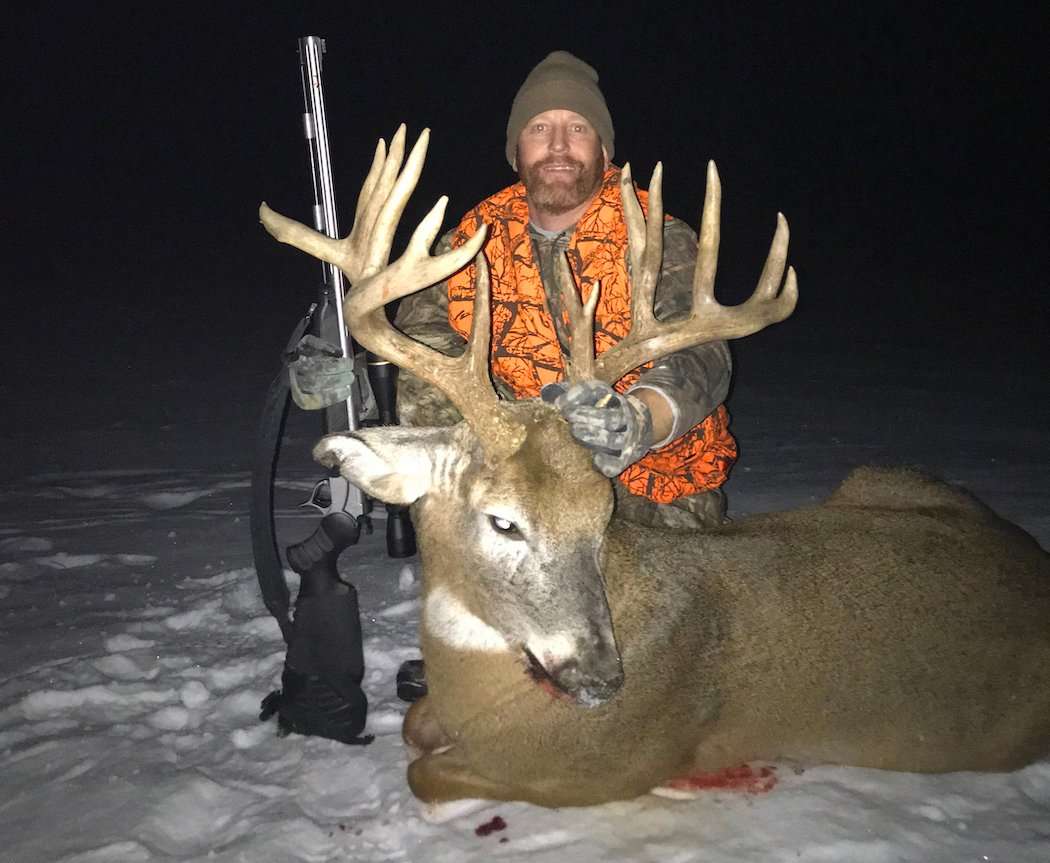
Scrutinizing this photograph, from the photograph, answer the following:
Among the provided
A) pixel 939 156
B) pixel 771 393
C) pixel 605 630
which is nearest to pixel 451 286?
pixel 605 630

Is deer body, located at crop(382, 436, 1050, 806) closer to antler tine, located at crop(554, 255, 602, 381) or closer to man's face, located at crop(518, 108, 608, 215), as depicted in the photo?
antler tine, located at crop(554, 255, 602, 381)

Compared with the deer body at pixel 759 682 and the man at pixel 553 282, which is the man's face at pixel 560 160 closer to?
the man at pixel 553 282

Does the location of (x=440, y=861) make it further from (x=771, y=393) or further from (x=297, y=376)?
(x=771, y=393)

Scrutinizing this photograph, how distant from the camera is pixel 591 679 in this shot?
2420mm

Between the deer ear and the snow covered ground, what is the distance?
3.14 ft

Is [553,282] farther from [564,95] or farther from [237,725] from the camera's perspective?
[237,725]

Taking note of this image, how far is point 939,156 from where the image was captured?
109 feet

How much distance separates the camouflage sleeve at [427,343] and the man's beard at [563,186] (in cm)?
47

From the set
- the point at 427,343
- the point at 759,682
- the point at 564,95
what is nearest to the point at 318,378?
the point at 427,343

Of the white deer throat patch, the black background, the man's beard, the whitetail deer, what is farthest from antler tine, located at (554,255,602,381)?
the black background

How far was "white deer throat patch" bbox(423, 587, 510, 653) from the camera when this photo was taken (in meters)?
2.75

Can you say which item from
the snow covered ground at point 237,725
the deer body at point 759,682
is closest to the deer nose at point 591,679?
the deer body at point 759,682

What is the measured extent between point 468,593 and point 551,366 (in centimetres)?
137

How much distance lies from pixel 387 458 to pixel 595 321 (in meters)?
1.36
